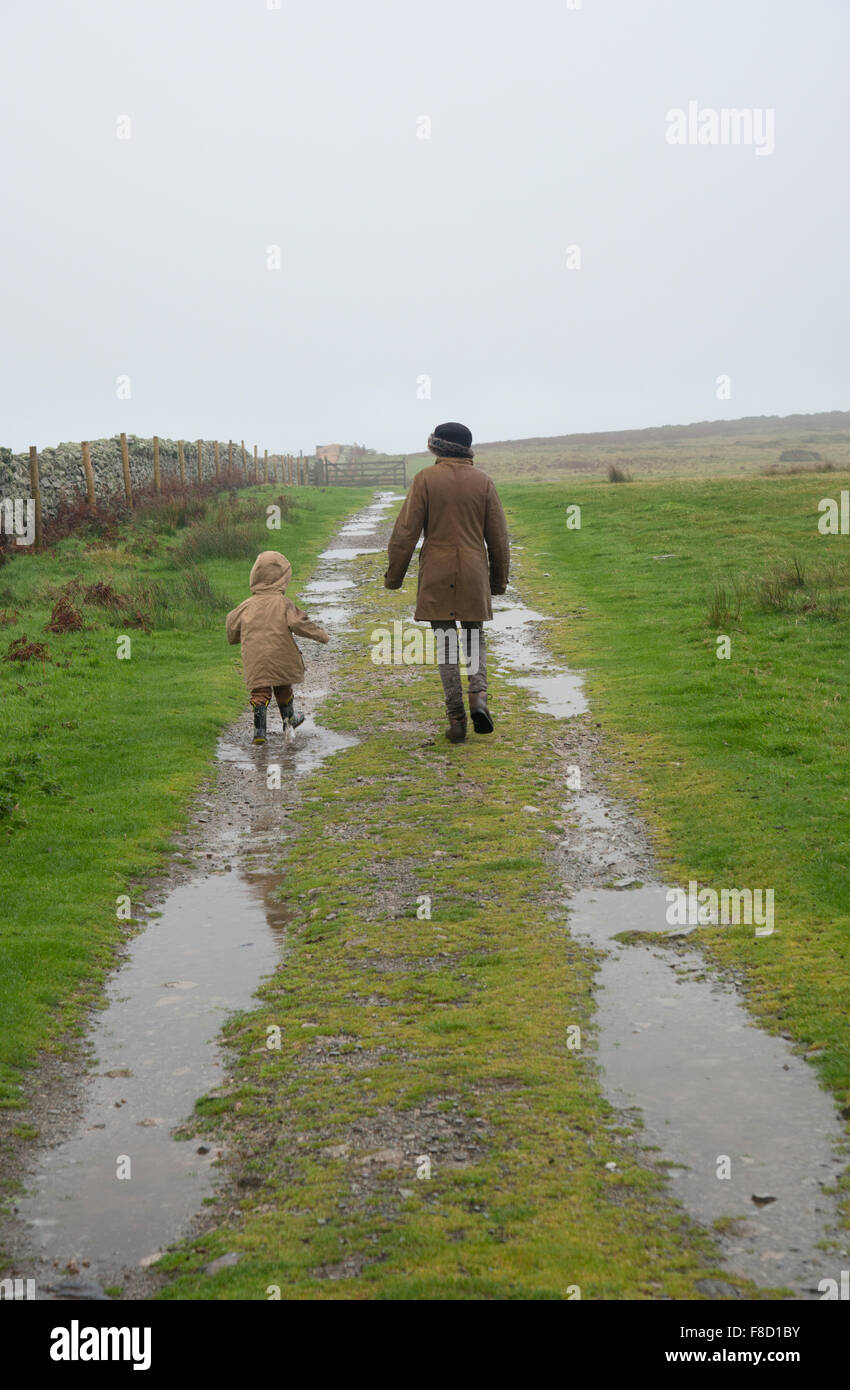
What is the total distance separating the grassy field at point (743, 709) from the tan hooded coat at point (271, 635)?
3.03 meters

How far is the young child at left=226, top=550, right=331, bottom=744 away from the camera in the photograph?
37.6ft

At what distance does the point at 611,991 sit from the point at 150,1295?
9.16ft

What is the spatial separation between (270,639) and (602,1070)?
708cm

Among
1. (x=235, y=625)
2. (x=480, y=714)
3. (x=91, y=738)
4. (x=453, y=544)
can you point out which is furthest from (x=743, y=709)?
(x=91, y=738)

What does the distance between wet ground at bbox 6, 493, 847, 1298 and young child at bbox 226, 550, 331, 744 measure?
269 cm

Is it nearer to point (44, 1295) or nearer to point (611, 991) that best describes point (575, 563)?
point (611, 991)

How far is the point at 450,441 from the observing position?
34.9 ft

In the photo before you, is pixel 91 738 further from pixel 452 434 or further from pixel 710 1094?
pixel 710 1094

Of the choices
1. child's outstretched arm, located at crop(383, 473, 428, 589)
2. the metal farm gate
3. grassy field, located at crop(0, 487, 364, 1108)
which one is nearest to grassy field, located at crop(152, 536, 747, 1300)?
grassy field, located at crop(0, 487, 364, 1108)

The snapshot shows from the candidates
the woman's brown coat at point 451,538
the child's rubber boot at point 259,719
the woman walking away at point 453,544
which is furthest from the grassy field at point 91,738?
the woman's brown coat at point 451,538

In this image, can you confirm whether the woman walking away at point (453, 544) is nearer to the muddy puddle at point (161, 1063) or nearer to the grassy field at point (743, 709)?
the grassy field at point (743, 709)

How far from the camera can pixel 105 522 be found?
87.4ft
